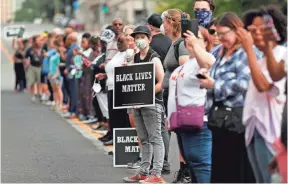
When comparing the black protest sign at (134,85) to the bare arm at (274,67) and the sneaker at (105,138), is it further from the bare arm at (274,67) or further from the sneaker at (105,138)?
the sneaker at (105,138)

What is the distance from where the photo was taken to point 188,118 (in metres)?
8.57

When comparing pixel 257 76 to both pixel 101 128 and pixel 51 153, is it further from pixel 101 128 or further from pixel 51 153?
pixel 101 128

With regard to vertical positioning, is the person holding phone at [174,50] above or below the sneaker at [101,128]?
above

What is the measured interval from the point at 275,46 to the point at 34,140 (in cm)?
977

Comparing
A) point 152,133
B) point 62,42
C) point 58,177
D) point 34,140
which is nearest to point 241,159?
point 152,133

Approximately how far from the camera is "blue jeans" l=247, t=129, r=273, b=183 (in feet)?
24.5

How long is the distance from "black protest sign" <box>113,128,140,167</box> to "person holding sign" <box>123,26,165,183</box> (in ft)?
3.85

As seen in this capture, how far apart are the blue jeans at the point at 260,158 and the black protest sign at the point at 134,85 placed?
11.9ft

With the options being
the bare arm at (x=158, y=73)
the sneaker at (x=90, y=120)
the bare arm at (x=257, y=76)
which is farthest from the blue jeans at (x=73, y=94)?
the bare arm at (x=257, y=76)

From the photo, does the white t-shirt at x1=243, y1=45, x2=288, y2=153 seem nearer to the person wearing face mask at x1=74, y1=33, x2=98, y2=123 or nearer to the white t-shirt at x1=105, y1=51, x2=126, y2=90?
the white t-shirt at x1=105, y1=51, x2=126, y2=90

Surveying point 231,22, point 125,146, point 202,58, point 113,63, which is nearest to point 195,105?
point 202,58

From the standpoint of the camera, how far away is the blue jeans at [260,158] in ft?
24.5

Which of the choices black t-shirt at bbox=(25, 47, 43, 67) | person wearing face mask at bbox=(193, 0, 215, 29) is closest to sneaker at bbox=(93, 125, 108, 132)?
person wearing face mask at bbox=(193, 0, 215, 29)

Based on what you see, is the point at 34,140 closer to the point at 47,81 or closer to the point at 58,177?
the point at 58,177
